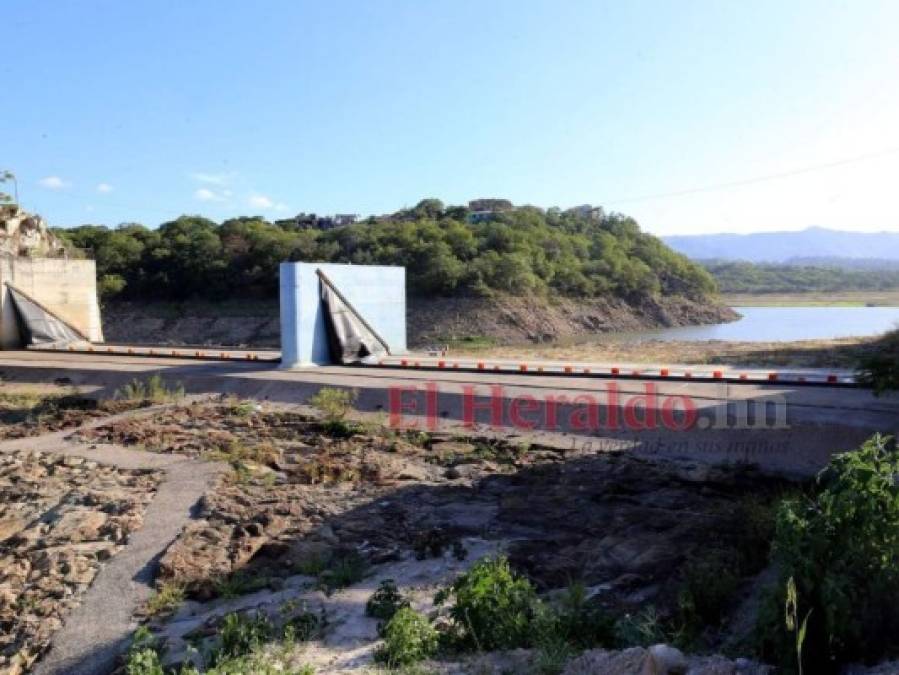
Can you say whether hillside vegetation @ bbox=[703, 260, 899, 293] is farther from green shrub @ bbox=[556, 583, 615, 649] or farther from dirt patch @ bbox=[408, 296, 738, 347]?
green shrub @ bbox=[556, 583, 615, 649]

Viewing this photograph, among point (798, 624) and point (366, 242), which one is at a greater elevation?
point (366, 242)

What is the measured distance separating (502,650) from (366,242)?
41454 mm

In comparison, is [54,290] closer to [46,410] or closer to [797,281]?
[46,410]

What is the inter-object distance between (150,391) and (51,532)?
7.46 meters

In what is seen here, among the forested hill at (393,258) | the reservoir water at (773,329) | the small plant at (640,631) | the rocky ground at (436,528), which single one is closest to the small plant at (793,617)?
the rocky ground at (436,528)

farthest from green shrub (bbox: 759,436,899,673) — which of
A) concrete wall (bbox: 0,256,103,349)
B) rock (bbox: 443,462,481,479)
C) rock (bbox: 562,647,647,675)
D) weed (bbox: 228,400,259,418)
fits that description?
concrete wall (bbox: 0,256,103,349)

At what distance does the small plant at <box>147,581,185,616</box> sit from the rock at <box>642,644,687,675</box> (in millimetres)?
3533

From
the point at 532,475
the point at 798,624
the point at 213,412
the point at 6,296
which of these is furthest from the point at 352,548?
the point at 6,296

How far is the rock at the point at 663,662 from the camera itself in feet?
11.0

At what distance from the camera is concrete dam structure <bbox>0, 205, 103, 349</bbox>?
21531mm

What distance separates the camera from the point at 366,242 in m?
44.6

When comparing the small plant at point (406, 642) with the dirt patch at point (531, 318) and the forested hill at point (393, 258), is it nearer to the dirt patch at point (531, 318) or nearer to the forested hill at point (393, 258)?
the dirt patch at point (531, 318)

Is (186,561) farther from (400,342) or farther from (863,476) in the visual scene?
(400,342)

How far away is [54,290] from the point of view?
75.0ft
